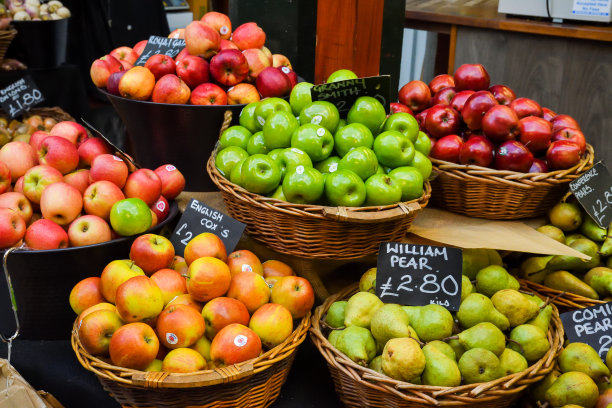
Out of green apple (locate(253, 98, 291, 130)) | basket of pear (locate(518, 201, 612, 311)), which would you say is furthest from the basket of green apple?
basket of pear (locate(518, 201, 612, 311))

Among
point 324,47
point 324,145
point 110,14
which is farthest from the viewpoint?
point 110,14

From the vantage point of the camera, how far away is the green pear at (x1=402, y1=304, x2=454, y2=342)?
4.18 feet

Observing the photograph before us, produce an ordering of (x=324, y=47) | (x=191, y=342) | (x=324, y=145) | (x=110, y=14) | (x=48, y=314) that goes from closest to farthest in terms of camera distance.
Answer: (x=191, y=342) < (x=48, y=314) < (x=324, y=145) < (x=324, y=47) < (x=110, y=14)

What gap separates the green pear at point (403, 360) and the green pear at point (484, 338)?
13 cm

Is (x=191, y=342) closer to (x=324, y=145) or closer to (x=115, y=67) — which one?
(x=324, y=145)

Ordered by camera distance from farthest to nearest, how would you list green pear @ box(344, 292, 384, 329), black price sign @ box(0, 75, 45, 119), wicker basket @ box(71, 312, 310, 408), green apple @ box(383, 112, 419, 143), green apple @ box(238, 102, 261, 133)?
black price sign @ box(0, 75, 45, 119), green apple @ box(238, 102, 261, 133), green apple @ box(383, 112, 419, 143), green pear @ box(344, 292, 384, 329), wicker basket @ box(71, 312, 310, 408)

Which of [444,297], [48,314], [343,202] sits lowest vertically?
[48,314]

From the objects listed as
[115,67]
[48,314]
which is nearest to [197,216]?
[48,314]

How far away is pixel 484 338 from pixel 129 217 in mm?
859

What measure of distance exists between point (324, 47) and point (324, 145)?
149 centimetres

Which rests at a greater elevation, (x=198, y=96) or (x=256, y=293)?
(x=198, y=96)

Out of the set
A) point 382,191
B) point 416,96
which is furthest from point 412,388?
point 416,96

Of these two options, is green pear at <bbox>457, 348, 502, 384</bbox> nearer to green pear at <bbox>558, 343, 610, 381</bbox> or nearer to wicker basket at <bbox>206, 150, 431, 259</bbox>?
green pear at <bbox>558, 343, 610, 381</bbox>

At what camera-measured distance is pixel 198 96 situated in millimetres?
1853
